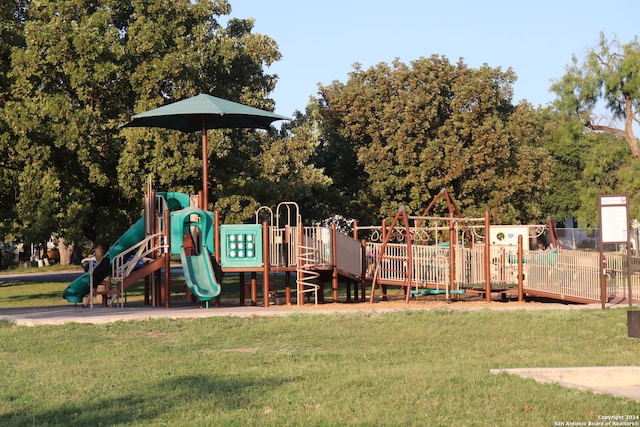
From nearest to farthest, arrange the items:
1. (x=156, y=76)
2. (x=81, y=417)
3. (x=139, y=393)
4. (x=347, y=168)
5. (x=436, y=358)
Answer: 1. (x=81, y=417)
2. (x=139, y=393)
3. (x=436, y=358)
4. (x=156, y=76)
5. (x=347, y=168)

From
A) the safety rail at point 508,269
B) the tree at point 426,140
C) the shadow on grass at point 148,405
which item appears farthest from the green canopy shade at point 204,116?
the tree at point 426,140

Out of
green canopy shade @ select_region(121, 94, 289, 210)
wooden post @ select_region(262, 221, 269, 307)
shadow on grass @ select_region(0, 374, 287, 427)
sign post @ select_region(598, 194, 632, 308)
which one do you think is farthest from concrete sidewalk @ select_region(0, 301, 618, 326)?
shadow on grass @ select_region(0, 374, 287, 427)

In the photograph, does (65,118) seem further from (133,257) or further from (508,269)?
(508,269)

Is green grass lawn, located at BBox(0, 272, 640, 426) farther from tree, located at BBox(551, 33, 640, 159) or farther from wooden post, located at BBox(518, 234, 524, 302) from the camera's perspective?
tree, located at BBox(551, 33, 640, 159)

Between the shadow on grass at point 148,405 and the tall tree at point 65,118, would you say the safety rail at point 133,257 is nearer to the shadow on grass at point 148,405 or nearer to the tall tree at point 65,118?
the tall tree at point 65,118

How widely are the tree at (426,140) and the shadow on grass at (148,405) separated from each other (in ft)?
104

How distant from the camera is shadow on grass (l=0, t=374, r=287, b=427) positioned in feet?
30.5

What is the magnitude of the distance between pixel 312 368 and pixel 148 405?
290 cm

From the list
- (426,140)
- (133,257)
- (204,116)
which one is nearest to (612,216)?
(204,116)

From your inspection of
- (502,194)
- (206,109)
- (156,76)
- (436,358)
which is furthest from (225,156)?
(436,358)

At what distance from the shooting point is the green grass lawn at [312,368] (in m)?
9.34

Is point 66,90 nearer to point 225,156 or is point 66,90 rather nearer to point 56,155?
point 56,155

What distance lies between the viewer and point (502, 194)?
43.2 m

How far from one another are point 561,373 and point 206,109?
1509cm
